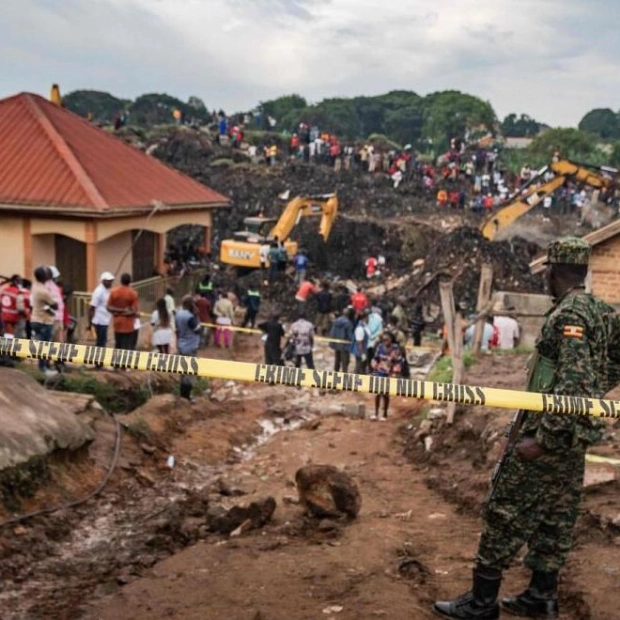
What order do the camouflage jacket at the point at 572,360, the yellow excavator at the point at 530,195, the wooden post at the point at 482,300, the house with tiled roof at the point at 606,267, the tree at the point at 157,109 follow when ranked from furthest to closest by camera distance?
the tree at the point at 157,109 → the yellow excavator at the point at 530,195 → the house with tiled roof at the point at 606,267 → the wooden post at the point at 482,300 → the camouflage jacket at the point at 572,360

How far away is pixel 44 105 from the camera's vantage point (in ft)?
55.1

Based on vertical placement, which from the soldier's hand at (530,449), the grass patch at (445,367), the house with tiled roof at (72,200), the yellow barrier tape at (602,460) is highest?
the house with tiled roof at (72,200)

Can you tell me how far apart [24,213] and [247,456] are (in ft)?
24.8

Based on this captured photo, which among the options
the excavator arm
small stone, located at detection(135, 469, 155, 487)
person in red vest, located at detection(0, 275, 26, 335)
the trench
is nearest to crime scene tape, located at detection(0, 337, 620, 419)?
the trench

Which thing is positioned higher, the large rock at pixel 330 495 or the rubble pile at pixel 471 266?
the rubble pile at pixel 471 266

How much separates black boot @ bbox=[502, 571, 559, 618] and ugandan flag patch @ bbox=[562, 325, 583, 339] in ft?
4.28

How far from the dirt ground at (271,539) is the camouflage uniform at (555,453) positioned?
54 centimetres

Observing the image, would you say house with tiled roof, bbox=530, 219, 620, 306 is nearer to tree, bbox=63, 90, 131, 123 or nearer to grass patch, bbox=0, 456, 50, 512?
grass patch, bbox=0, 456, 50, 512

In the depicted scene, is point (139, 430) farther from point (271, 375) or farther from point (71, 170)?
point (71, 170)

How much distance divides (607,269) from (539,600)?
14424 millimetres

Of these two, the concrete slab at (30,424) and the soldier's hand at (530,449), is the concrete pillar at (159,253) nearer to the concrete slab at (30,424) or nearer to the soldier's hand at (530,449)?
the concrete slab at (30,424)

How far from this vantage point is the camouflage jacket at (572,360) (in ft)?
11.1

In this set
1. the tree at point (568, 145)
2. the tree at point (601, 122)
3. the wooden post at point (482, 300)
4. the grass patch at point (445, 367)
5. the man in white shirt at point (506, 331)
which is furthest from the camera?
the tree at point (601, 122)

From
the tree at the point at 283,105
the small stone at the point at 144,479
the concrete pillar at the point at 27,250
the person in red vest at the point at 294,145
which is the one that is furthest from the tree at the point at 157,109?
the small stone at the point at 144,479
